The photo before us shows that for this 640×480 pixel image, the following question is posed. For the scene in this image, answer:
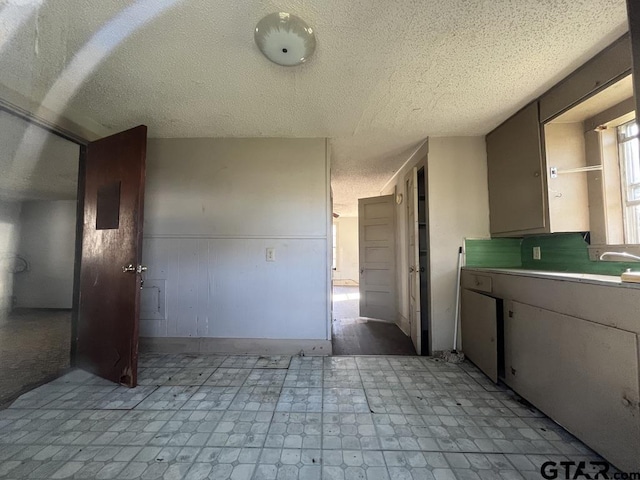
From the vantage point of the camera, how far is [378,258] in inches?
178

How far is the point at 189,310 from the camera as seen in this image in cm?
281

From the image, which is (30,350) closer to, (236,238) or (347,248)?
(236,238)

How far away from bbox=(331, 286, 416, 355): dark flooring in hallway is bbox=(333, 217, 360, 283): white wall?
480 cm

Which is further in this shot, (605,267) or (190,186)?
(190,186)

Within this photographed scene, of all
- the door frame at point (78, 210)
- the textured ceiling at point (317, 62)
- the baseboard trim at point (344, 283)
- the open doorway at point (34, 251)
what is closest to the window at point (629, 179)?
the textured ceiling at point (317, 62)

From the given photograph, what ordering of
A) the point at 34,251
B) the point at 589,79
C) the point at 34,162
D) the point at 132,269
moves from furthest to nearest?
the point at 34,251
the point at 34,162
the point at 132,269
the point at 589,79

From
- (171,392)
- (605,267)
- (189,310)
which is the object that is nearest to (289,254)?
(189,310)

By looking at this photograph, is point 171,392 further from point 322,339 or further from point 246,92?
point 246,92

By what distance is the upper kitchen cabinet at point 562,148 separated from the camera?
1652 mm

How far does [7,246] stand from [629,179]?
21.0 feet

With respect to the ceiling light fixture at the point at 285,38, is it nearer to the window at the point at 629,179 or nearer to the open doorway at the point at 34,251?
the open doorway at the point at 34,251

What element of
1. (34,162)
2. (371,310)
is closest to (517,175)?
(371,310)

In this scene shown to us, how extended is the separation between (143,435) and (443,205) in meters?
3.12

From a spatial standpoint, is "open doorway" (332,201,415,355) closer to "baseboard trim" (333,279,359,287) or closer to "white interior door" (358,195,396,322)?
"white interior door" (358,195,396,322)
